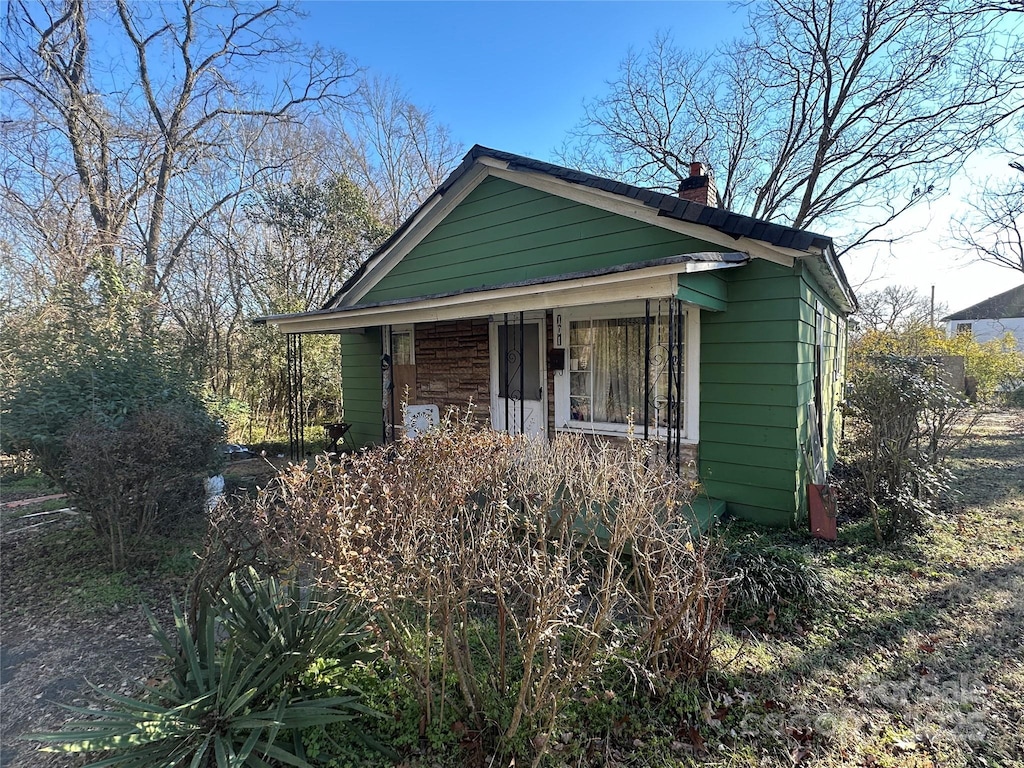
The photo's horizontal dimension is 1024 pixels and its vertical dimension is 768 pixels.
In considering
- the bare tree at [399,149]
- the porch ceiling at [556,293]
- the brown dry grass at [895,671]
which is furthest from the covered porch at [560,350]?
the bare tree at [399,149]

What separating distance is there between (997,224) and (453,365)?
1802cm

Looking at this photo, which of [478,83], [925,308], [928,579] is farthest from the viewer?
[925,308]

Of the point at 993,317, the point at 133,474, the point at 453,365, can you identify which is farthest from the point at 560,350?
the point at 993,317

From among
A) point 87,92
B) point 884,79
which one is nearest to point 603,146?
point 884,79

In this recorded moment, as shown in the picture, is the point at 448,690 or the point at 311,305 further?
the point at 311,305

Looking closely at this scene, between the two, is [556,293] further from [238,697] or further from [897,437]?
[238,697]

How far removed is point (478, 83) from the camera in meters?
11.2

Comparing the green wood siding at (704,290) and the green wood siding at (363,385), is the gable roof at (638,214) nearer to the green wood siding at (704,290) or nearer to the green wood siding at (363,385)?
the green wood siding at (704,290)

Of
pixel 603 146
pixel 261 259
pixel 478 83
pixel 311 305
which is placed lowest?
pixel 311 305

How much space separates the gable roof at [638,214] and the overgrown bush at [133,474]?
16.3 feet

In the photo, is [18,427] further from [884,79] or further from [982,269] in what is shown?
[982,269]

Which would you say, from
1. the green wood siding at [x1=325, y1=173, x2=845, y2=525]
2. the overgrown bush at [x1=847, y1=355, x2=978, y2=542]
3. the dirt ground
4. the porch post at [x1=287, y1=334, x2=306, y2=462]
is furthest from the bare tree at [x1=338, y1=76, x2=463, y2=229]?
the overgrown bush at [x1=847, y1=355, x2=978, y2=542]

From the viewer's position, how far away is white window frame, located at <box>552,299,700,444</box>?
543cm

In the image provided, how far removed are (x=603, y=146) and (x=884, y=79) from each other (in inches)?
327
